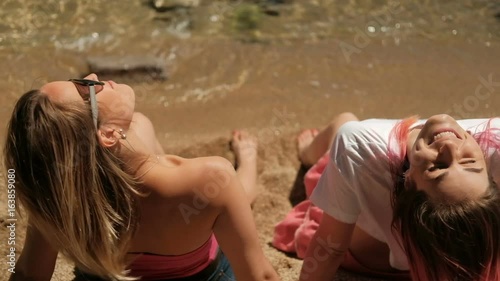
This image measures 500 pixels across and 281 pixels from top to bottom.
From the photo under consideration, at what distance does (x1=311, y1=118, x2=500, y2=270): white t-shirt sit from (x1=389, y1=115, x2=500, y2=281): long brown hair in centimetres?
17

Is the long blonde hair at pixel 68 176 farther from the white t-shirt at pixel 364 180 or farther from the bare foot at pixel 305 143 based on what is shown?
the bare foot at pixel 305 143

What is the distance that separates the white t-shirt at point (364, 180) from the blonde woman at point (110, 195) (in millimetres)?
437

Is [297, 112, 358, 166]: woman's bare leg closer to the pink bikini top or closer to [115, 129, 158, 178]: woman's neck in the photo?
the pink bikini top

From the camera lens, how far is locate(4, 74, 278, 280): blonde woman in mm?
2010

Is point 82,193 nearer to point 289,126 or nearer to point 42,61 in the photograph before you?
point 289,126

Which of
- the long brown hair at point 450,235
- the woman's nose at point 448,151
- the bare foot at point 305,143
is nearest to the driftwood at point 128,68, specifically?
the bare foot at point 305,143

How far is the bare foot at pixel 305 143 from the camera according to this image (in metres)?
3.58

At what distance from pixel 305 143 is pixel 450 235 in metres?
1.61

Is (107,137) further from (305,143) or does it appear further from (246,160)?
(305,143)

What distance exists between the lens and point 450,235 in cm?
214

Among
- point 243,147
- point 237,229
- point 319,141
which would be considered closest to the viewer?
point 237,229

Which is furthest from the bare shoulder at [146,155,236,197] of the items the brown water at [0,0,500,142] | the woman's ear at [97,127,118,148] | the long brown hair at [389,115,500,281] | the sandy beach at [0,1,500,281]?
the brown water at [0,0,500,142]

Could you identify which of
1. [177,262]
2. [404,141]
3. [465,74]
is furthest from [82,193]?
[465,74]

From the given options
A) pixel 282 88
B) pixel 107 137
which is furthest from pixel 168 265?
pixel 282 88
